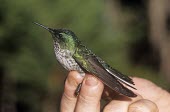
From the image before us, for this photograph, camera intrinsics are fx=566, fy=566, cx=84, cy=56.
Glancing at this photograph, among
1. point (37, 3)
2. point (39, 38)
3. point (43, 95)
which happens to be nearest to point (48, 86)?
point (43, 95)

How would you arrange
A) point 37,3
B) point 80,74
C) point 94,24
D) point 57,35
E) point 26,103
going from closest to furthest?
point 80,74 → point 57,35 → point 26,103 → point 37,3 → point 94,24

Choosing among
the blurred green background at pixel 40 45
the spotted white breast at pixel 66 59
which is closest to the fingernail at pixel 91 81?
the spotted white breast at pixel 66 59

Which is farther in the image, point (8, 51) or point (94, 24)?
point (94, 24)

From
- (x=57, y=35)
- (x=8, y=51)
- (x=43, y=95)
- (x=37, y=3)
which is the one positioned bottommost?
(x=43, y=95)

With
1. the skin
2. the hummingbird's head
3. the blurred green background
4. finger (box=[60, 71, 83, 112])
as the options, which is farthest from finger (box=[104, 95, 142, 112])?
the blurred green background

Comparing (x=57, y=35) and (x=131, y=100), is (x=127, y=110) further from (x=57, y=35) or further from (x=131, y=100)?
(x=57, y=35)

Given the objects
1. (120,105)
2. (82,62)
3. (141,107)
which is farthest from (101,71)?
(141,107)

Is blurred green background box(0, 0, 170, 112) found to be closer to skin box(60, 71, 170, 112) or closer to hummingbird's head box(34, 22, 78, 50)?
hummingbird's head box(34, 22, 78, 50)
